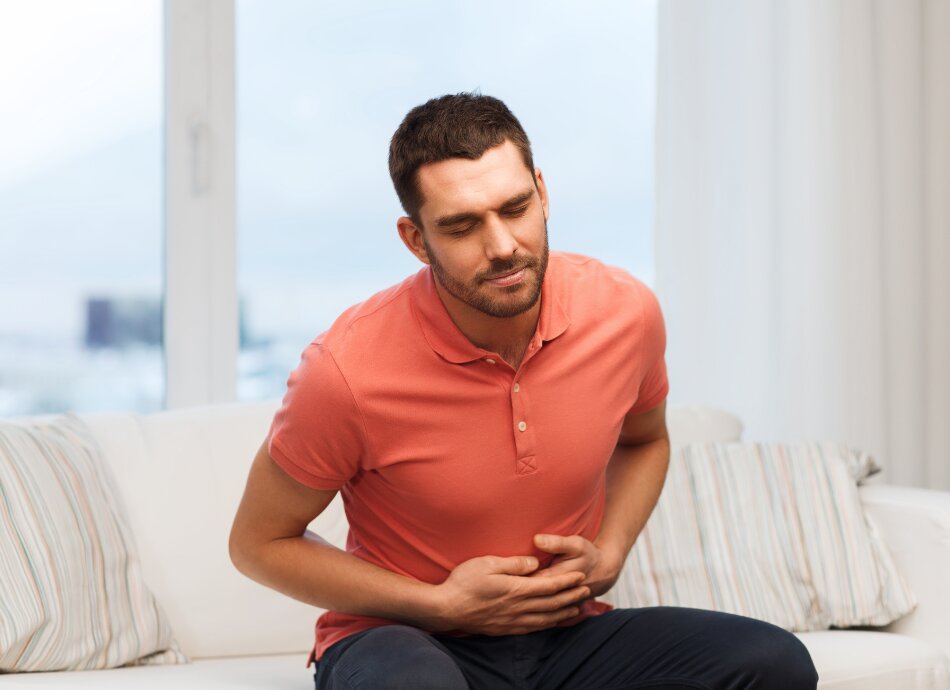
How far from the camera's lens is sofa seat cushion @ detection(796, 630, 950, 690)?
1971mm

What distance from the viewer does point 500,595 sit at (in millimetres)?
1542

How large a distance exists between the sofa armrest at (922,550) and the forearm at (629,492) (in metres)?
0.72

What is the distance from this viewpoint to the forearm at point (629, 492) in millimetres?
1756

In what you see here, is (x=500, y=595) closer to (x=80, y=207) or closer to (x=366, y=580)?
(x=366, y=580)

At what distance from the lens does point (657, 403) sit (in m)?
1.86

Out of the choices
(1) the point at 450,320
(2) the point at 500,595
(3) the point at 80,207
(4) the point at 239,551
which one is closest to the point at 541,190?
(1) the point at 450,320

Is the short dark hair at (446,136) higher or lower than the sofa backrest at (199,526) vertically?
higher

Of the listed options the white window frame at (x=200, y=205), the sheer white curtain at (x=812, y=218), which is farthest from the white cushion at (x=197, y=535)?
the sheer white curtain at (x=812, y=218)

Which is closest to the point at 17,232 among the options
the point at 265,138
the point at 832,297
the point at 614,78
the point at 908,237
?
the point at 265,138

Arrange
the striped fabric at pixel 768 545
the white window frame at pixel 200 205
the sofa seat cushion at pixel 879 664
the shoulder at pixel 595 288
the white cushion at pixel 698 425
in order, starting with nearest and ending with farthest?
1. the shoulder at pixel 595 288
2. the sofa seat cushion at pixel 879 664
3. the striped fabric at pixel 768 545
4. the white cushion at pixel 698 425
5. the white window frame at pixel 200 205

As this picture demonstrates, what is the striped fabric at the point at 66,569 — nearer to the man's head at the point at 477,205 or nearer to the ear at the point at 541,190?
the man's head at the point at 477,205

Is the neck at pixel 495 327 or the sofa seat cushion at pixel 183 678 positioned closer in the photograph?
the neck at pixel 495 327

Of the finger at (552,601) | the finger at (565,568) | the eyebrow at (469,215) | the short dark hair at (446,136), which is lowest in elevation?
the finger at (552,601)

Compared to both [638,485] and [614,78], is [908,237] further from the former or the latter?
[638,485]
